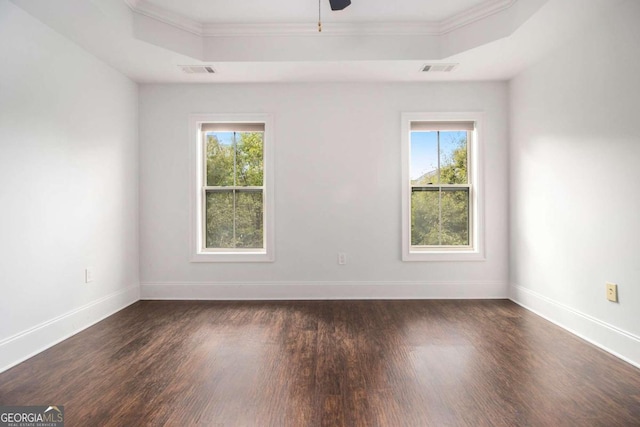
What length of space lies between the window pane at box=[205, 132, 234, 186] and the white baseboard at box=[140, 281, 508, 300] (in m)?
1.28

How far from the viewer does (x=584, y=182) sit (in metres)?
2.96

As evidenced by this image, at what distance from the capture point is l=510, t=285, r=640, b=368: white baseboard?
2.50 m

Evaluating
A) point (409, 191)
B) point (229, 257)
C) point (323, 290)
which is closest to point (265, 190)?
point (229, 257)

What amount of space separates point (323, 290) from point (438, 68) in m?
2.79

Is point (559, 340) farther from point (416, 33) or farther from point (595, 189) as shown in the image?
point (416, 33)

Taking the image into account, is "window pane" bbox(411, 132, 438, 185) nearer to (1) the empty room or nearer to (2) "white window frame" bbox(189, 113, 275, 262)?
(1) the empty room

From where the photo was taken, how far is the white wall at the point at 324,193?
4121 mm

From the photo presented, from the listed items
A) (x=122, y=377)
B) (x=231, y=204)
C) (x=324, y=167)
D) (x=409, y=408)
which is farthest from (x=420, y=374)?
(x=231, y=204)

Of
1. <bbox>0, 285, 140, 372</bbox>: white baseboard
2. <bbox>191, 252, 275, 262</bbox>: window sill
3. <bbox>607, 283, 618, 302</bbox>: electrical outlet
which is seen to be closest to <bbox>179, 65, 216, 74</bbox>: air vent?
<bbox>191, 252, 275, 262</bbox>: window sill

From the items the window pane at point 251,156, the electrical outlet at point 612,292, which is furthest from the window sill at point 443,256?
the window pane at point 251,156

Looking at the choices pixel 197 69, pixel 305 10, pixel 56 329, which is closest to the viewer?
pixel 56 329

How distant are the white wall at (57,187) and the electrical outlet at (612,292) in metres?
4.47

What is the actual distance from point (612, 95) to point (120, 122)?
459 cm

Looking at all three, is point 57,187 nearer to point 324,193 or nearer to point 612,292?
point 324,193
